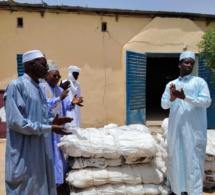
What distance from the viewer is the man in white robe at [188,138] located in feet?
8.86

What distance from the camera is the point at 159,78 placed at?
1465cm

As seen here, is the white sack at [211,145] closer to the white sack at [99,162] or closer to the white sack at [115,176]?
the white sack at [115,176]

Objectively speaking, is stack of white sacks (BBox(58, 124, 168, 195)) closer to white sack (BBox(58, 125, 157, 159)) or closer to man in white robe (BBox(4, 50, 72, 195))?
white sack (BBox(58, 125, 157, 159))

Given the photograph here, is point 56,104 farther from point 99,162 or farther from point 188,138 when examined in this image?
point 188,138

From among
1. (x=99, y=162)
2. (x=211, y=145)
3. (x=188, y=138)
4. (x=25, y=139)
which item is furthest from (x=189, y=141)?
(x=25, y=139)

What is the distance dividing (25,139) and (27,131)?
0.13 m

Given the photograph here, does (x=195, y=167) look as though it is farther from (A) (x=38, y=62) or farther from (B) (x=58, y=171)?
(A) (x=38, y=62)

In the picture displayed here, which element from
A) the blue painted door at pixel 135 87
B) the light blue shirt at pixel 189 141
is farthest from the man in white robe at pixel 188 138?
the blue painted door at pixel 135 87

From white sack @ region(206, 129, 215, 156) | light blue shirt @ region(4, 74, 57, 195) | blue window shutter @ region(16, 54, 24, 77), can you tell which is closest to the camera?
light blue shirt @ region(4, 74, 57, 195)

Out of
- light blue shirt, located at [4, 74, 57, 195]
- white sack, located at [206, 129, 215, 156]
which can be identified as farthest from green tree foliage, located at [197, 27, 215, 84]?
light blue shirt, located at [4, 74, 57, 195]

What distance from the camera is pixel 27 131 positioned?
1.77m

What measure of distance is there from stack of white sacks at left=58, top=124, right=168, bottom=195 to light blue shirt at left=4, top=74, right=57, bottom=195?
0.76 m

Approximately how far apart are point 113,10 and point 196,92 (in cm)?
472

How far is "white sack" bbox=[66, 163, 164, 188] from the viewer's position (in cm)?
266
